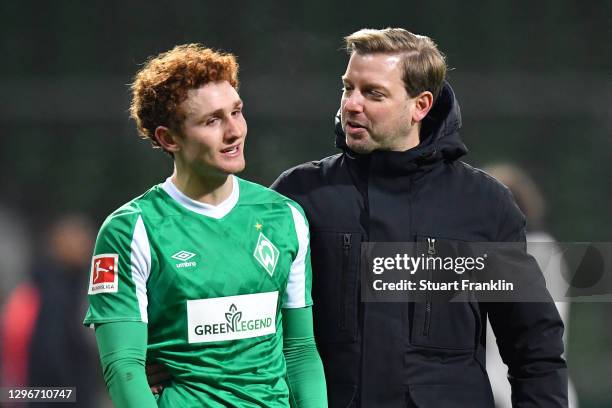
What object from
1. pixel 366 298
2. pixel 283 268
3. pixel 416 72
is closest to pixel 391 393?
pixel 366 298

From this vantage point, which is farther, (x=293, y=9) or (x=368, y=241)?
(x=293, y=9)

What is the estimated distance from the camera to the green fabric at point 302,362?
7.60 feet

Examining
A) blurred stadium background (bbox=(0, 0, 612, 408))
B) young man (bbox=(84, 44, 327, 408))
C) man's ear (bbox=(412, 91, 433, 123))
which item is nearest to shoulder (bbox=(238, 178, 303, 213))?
young man (bbox=(84, 44, 327, 408))

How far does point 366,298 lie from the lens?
2514mm

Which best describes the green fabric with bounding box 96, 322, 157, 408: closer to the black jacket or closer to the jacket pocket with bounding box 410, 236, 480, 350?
the black jacket

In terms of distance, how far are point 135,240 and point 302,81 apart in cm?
412

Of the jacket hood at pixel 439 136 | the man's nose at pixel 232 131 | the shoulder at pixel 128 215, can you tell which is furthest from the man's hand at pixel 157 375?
the jacket hood at pixel 439 136

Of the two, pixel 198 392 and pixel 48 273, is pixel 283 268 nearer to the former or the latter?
pixel 198 392

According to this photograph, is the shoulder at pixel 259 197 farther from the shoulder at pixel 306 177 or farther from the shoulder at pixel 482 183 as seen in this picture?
the shoulder at pixel 482 183

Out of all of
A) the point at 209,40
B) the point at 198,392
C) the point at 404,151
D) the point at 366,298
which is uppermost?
the point at 209,40

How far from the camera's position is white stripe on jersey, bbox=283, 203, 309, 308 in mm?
2354

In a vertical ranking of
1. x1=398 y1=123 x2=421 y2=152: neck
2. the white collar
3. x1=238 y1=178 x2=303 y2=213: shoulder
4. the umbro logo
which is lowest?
the umbro logo

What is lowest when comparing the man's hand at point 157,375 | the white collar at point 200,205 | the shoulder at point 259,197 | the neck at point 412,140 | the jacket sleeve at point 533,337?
the man's hand at point 157,375

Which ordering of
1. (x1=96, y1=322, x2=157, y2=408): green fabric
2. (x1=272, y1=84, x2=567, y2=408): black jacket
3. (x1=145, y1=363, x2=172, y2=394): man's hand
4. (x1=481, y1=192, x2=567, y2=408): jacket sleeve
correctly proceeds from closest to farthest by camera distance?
1. (x1=96, y1=322, x2=157, y2=408): green fabric
2. (x1=145, y1=363, x2=172, y2=394): man's hand
3. (x1=272, y1=84, x2=567, y2=408): black jacket
4. (x1=481, y1=192, x2=567, y2=408): jacket sleeve
